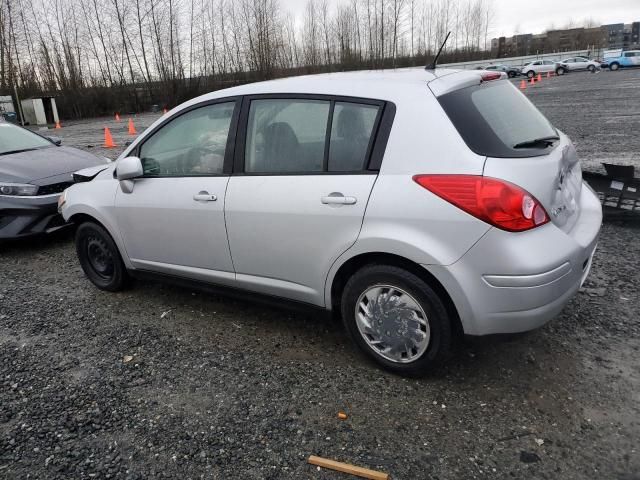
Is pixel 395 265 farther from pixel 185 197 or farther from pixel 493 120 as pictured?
pixel 185 197

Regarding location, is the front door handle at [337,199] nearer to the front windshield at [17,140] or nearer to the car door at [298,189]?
the car door at [298,189]

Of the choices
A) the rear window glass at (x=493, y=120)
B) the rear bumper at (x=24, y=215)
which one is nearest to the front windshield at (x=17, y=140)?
the rear bumper at (x=24, y=215)

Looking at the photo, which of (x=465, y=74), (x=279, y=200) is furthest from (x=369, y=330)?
(x=465, y=74)

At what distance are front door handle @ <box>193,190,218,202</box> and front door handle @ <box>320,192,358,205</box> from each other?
0.88m

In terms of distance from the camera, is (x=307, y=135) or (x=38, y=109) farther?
(x=38, y=109)

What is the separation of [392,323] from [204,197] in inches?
60.6

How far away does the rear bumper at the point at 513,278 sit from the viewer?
248cm

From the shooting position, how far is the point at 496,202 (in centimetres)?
248

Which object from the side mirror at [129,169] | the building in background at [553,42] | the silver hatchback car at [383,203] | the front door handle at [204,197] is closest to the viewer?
the silver hatchback car at [383,203]

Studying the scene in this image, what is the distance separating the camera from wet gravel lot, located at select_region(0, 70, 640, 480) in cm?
244

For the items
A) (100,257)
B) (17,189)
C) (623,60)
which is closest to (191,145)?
(100,257)

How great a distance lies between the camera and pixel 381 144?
282 cm

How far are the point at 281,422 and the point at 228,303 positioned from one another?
1658mm

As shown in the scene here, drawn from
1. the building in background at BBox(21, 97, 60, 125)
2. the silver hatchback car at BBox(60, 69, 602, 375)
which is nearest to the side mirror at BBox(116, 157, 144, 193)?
the silver hatchback car at BBox(60, 69, 602, 375)
